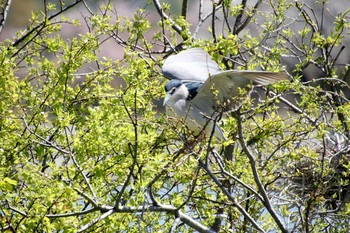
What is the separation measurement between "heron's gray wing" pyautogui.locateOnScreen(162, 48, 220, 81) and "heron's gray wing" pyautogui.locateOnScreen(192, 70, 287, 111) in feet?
0.89

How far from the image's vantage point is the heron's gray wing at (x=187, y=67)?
409cm

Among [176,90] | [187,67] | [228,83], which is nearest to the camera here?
[228,83]

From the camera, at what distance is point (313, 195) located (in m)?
3.19

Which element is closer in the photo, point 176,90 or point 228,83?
point 228,83

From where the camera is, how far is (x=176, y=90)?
3875 mm

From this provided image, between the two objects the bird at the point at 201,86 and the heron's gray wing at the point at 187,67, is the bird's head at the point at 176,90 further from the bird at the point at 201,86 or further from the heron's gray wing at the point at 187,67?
the heron's gray wing at the point at 187,67

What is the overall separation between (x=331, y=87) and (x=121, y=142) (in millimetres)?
2486

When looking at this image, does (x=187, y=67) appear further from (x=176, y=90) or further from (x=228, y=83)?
(x=228, y=83)

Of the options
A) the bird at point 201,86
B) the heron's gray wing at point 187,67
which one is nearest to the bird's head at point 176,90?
the bird at point 201,86

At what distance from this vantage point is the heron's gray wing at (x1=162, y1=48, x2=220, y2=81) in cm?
409

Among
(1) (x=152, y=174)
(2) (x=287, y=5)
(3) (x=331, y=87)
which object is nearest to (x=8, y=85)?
(1) (x=152, y=174)

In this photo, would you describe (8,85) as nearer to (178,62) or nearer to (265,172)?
(178,62)

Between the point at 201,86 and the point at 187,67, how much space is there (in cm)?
57

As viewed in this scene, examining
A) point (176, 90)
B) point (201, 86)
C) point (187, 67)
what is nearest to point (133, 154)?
point (201, 86)
